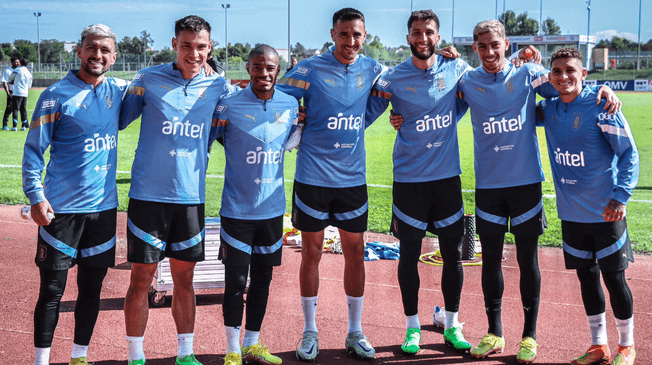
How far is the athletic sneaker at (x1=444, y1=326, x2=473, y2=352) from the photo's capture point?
4797 millimetres

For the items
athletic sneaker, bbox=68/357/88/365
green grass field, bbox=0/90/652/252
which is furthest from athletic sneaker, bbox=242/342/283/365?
green grass field, bbox=0/90/652/252

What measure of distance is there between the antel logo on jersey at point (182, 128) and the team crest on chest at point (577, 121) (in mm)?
2576

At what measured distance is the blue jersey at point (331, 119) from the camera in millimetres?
4781

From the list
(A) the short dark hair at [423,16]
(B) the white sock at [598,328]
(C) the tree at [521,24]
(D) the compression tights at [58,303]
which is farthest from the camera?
(C) the tree at [521,24]

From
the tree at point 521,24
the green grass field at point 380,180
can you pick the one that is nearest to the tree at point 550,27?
the tree at point 521,24

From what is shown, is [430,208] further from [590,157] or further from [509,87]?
[590,157]

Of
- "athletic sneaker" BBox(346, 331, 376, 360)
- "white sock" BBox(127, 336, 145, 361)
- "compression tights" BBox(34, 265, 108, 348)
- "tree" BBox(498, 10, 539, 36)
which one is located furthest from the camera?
"tree" BBox(498, 10, 539, 36)

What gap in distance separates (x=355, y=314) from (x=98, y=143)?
2257mm

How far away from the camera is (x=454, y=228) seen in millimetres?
4848

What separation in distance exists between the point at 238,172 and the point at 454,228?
5.53 ft

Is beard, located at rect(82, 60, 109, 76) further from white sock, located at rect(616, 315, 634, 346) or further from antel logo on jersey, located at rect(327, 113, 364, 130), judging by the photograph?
white sock, located at rect(616, 315, 634, 346)

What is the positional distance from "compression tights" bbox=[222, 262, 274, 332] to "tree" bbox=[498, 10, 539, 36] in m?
98.0

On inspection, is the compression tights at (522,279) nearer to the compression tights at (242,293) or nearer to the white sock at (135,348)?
the compression tights at (242,293)

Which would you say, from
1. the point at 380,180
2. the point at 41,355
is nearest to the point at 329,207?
the point at 41,355
